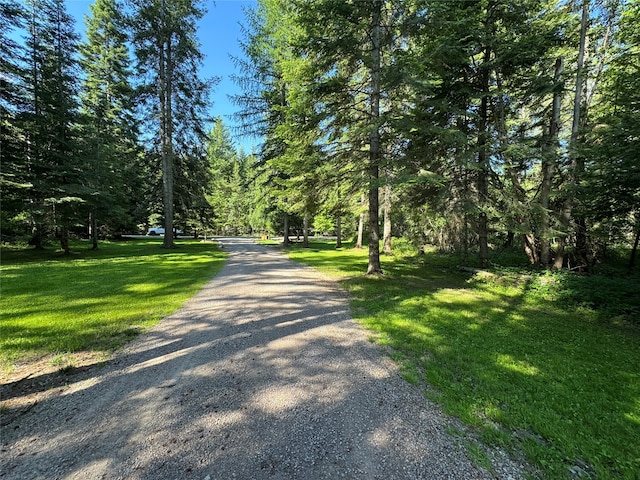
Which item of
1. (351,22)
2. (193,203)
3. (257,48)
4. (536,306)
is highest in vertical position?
(257,48)

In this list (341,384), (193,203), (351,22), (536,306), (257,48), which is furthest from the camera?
(193,203)

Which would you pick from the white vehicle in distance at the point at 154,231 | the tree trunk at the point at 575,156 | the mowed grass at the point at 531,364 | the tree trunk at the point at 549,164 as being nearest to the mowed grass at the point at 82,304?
the mowed grass at the point at 531,364

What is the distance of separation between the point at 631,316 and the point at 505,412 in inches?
241

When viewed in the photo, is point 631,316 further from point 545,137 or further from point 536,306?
point 545,137

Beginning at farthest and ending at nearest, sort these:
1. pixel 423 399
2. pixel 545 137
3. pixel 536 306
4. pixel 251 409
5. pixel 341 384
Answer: pixel 545 137 → pixel 536 306 → pixel 341 384 → pixel 423 399 → pixel 251 409

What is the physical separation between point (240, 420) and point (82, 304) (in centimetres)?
550

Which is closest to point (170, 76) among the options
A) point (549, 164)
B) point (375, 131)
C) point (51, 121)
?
point (51, 121)

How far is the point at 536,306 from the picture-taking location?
713 cm

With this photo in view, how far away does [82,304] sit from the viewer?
6.05 meters

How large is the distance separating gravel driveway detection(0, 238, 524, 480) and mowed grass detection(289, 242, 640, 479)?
42 centimetres

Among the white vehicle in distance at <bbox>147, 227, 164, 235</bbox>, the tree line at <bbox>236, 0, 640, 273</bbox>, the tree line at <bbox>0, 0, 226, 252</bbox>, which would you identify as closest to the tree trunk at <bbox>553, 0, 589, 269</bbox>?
the tree line at <bbox>236, 0, 640, 273</bbox>

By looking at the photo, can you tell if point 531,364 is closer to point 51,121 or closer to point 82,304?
point 82,304

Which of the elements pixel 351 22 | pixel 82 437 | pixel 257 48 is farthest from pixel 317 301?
pixel 257 48

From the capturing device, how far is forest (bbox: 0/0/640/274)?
26.0 ft
